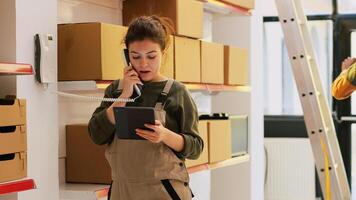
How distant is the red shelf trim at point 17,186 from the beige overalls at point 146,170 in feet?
1.02

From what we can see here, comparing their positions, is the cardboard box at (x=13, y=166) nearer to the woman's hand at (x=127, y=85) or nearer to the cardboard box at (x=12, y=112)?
the cardboard box at (x=12, y=112)

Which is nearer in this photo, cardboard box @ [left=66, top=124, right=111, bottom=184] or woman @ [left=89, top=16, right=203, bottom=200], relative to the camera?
woman @ [left=89, top=16, right=203, bottom=200]

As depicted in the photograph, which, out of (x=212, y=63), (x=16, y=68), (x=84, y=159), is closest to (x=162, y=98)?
(x=16, y=68)

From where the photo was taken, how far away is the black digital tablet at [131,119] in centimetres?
222

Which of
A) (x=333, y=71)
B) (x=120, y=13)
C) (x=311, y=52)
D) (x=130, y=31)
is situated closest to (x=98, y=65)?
(x=130, y=31)

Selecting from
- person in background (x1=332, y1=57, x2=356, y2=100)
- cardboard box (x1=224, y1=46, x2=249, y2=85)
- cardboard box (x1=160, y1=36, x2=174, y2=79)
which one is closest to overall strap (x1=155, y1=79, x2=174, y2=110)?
cardboard box (x1=160, y1=36, x2=174, y2=79)

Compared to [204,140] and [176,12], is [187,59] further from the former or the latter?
[204,140]

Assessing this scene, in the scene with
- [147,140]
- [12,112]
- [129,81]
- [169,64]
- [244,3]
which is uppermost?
[244,3]

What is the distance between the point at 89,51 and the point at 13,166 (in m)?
0.70

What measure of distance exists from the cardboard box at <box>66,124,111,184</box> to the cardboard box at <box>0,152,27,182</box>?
0.67 m

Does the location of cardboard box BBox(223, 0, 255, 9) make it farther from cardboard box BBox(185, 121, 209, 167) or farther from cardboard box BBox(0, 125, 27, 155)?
cardboard box BBox(0, 125, 27, 155)

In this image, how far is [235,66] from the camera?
4270mm

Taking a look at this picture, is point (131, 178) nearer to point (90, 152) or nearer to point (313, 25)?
point (90, 152)

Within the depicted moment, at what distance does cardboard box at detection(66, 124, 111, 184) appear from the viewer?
10.00ft
